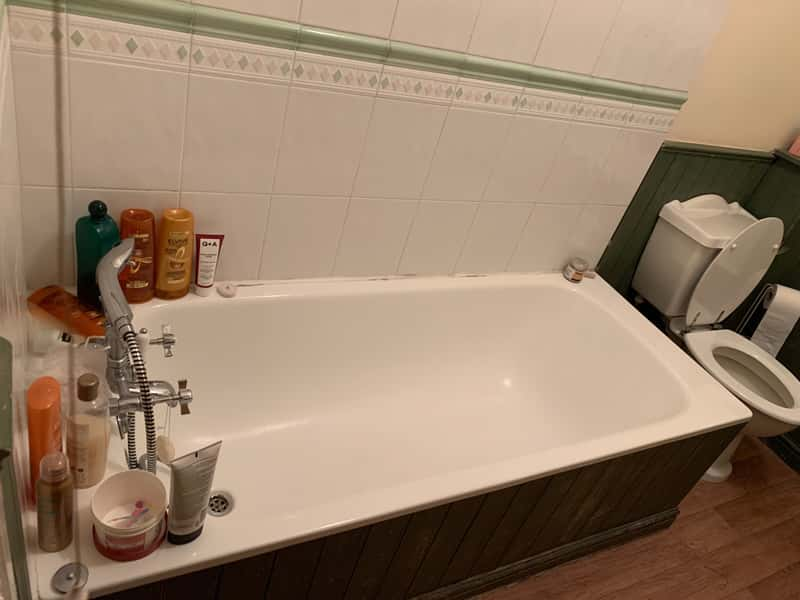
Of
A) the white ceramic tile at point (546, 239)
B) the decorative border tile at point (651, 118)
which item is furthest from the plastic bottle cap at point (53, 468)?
the decorative border tile at point (651, 118)

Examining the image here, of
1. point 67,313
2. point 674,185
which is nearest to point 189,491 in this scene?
point 67,313

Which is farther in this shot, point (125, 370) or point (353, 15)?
point (353, 15)

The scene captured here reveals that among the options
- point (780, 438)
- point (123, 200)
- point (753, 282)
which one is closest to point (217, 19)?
point (123, 200)

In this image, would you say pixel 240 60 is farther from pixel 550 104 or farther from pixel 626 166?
pixel 626 166

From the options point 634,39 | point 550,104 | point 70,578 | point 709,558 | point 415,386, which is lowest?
point 709,558

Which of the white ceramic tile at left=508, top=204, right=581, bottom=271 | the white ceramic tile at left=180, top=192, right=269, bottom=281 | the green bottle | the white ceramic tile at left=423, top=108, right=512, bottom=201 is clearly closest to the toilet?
the white ceramic tile at left=508, top=204, right=581, bottom=271

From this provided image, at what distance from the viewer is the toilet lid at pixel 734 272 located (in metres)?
1.93

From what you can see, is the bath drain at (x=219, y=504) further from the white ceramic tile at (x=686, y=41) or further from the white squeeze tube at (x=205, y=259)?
the white ceramic tile at (x=686, y=41)

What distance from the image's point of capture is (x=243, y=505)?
142cm

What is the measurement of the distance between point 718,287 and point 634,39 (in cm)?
94

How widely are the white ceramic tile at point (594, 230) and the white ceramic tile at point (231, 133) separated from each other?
1.08m

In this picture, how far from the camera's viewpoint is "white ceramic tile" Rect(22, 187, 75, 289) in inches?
46.0

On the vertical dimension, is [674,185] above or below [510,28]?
below

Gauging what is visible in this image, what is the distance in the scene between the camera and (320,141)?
1.38m
